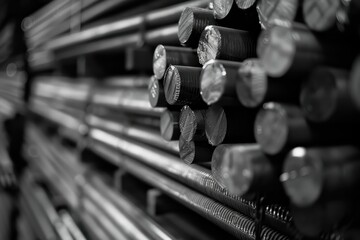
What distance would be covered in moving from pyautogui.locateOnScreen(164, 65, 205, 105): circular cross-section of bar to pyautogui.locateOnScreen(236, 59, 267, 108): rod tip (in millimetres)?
181

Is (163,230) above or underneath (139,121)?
underneath

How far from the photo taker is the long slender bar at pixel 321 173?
1.53 feet

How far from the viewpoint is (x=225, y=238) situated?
108 cm

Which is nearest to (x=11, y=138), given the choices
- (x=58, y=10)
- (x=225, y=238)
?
(x=58, y=10)

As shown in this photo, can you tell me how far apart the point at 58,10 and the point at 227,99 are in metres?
2.49

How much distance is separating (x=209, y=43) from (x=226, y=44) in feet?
0.12

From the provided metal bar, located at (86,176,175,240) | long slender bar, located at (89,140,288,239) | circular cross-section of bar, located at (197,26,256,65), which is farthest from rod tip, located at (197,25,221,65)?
metal bar, located at (86,176,175,240)

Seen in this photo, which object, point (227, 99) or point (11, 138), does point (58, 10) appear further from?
point (227, 99)

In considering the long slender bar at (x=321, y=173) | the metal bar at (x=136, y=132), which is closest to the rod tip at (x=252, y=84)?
the long slender bar at (x=321, y=173)

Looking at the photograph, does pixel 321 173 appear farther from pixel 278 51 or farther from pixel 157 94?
pixel 157 94

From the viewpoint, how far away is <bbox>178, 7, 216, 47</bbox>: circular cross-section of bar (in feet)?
2.52

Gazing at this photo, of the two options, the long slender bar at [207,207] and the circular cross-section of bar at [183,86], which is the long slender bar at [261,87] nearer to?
the circular cross-section of bar at [183,86]

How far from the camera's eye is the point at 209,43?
722mm

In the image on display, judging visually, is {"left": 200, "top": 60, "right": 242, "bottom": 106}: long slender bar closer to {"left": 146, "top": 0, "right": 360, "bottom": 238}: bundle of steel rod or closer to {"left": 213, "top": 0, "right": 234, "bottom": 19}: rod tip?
{"left": 146, "top": 0, "right": 360, "bottom": 238}: bundle of steel rod
